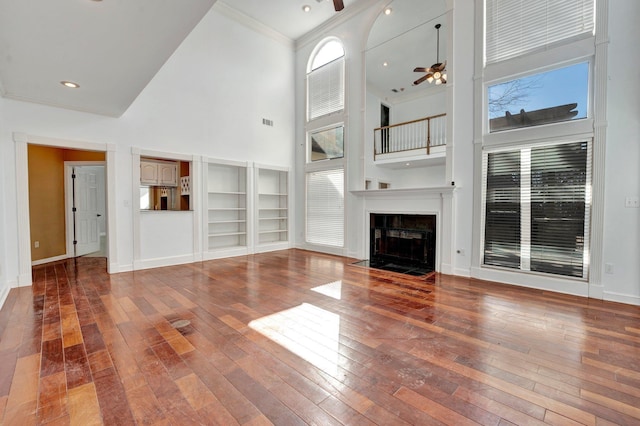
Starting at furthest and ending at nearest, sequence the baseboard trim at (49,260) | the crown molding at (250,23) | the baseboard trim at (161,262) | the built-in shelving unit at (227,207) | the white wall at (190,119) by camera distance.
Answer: the built-in shelving unit at (227,207)
the crown molding at (250,23)
the baseboard trim at (49,260)
the baseboard trim at (161,262)
the white wall at (190,119)

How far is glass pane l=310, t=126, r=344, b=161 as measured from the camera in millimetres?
6930

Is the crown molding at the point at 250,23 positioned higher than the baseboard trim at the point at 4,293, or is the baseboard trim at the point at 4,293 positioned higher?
the crown molding at the point at 250,23

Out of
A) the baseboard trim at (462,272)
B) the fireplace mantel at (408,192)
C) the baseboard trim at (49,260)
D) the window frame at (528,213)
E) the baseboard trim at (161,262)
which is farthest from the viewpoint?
the baseboard trim at (49,260)

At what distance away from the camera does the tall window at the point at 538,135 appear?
3814 millimetres

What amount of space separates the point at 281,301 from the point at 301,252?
3693 millimetres

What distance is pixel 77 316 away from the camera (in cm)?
312

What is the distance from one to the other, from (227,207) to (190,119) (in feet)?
7.16

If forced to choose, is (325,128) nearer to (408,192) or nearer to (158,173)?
(408,192)

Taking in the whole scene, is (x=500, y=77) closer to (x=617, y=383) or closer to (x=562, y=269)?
(x=562, y=269)

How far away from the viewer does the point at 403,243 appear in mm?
5902

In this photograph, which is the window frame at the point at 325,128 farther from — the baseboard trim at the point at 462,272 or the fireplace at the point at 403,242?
the baseboard trim at the point at 462,272

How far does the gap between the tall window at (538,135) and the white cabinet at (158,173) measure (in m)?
6.71

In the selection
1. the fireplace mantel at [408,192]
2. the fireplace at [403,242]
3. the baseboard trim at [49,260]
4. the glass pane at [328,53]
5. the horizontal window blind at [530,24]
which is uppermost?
the glass pane at [328,53]

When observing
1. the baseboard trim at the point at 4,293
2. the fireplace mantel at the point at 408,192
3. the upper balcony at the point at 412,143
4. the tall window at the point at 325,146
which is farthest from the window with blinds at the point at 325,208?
the baseboard trim at the point at 4,293
